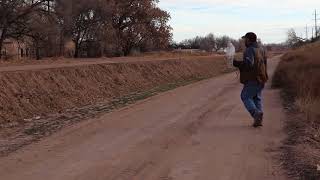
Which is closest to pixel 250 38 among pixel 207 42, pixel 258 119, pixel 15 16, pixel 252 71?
pixel 252 71

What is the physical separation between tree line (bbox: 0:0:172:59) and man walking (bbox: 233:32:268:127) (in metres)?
40.7

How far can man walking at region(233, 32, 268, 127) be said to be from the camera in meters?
12.6

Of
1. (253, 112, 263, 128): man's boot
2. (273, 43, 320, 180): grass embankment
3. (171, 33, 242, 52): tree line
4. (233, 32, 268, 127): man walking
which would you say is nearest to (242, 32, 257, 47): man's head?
(233, 32, 268, 127): man walking

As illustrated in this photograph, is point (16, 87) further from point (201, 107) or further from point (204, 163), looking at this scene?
point (204, 163)

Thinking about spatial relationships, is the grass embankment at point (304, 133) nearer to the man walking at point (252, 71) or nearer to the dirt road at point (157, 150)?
the dirt road at point (157, 150)

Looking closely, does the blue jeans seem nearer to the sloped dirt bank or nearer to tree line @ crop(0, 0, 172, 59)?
the sloped dirt bank

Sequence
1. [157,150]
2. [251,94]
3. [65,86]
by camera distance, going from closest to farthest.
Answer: [157,150] < [251,94] < [65,86]

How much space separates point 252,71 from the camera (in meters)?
12.8

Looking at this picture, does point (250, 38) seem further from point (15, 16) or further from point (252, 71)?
point (15, 16)

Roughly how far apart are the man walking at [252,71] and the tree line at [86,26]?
133 feet

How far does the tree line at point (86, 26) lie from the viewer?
174ft

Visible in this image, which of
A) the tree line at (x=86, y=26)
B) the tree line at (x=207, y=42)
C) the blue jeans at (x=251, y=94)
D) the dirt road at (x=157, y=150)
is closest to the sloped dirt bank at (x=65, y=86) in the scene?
the dirt road at (x=157, y=150)

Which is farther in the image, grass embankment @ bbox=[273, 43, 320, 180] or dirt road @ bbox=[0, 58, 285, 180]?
grass embankment @ bbox=[273, 43, 320, 180]

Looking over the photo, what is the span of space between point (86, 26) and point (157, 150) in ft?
180
